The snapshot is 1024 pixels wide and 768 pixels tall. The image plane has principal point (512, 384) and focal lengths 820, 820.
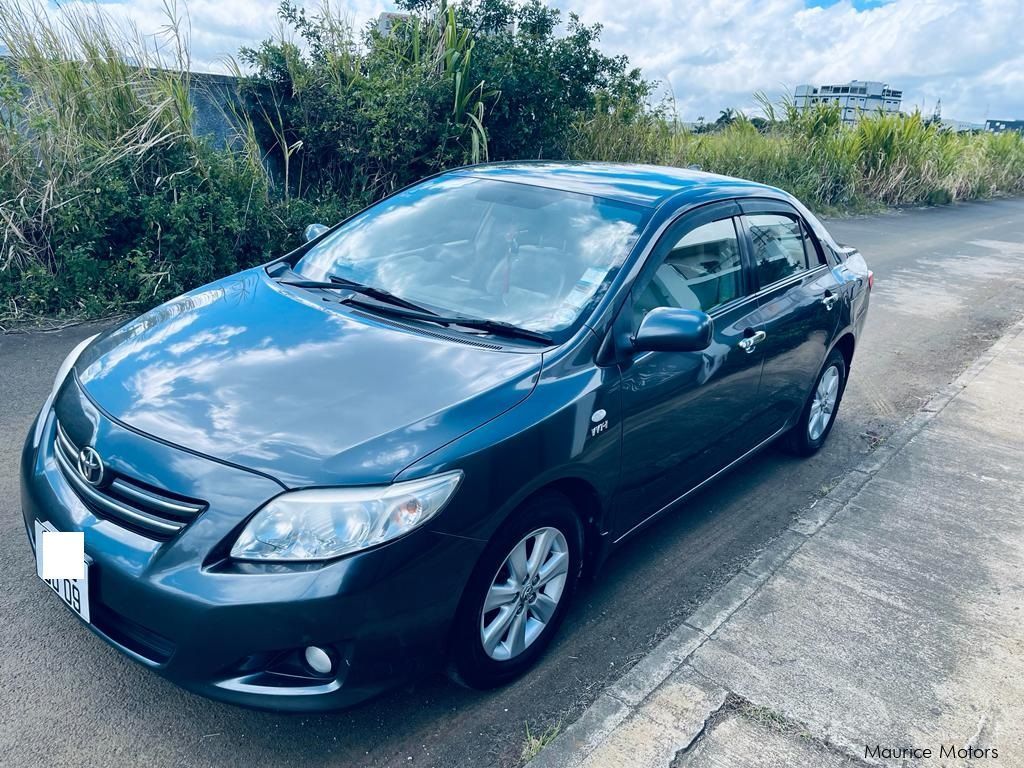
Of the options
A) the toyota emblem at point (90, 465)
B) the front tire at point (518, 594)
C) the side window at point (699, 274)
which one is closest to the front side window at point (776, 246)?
the side window at point (699, 274)

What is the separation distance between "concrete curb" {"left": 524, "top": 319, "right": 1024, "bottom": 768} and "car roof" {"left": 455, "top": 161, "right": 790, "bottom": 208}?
1.62 m

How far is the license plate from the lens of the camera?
2.32m

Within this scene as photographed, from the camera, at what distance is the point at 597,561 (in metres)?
3.10

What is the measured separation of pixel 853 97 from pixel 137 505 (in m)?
20.1

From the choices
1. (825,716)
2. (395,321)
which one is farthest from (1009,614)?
(395,321)

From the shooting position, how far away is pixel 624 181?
3.75 metres

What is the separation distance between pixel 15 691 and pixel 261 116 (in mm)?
6661

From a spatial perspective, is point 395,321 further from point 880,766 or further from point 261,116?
point 261,116

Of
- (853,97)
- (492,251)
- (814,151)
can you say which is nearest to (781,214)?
(492,251)

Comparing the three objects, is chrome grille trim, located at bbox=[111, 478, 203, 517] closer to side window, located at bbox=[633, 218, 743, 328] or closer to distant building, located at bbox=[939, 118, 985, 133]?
side window, located at bbox=[633, 218, 743, 328]

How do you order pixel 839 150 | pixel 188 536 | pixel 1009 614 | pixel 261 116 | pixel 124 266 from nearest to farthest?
1. pixel 188 536
2. pixel 1009 614
3. pixel 124 266
4. pixel 261 116
5. pixel 839 150

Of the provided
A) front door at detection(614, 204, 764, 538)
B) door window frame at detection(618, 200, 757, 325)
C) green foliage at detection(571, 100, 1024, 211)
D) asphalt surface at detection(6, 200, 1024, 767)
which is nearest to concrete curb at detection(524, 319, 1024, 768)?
asphalt surface at detection(6, 200, 1024, 767)

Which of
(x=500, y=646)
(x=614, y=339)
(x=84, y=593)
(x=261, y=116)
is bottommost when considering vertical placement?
(x=500, y=646)

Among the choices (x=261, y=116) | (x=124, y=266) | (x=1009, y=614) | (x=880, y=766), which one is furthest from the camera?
(x=261, y=116)
